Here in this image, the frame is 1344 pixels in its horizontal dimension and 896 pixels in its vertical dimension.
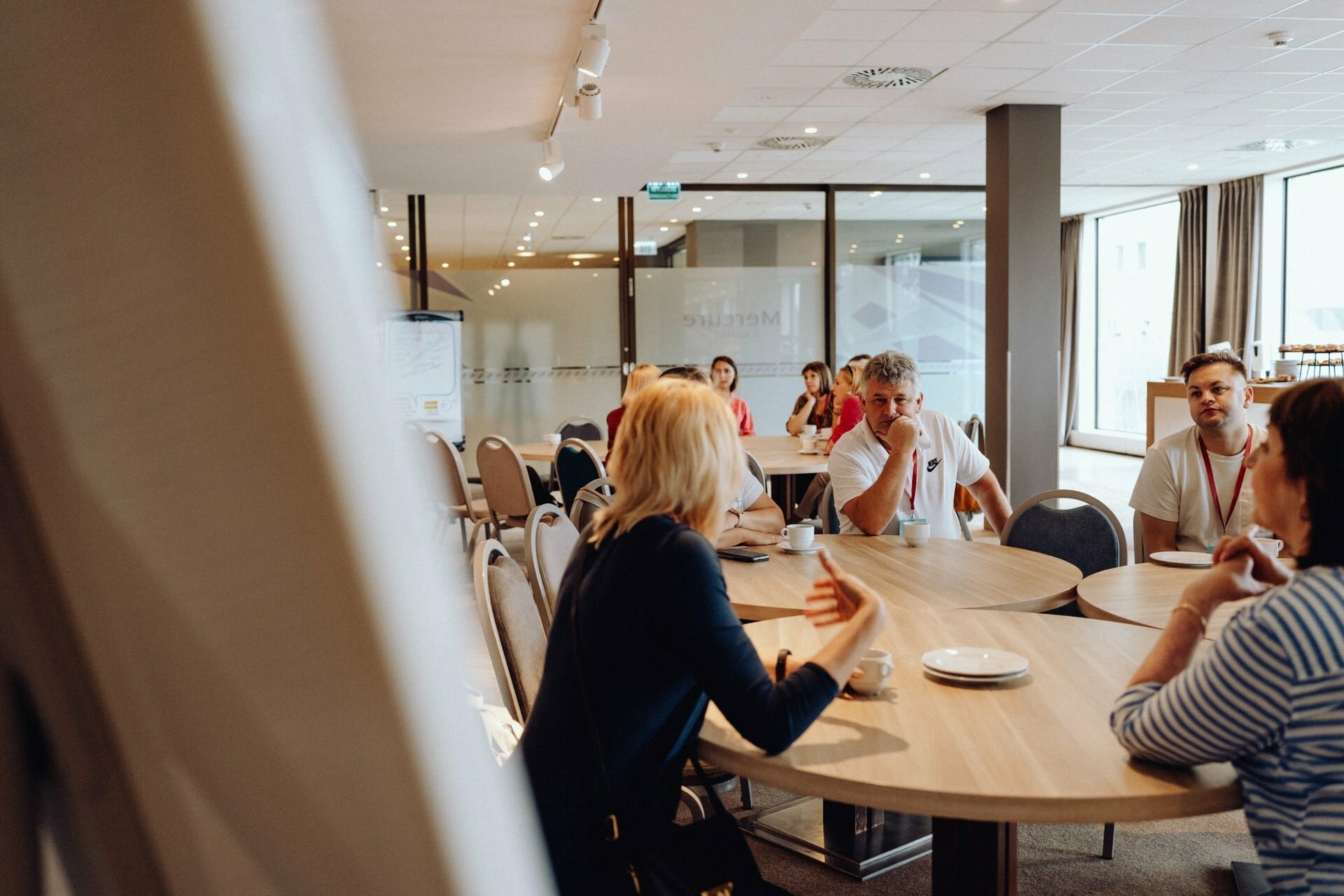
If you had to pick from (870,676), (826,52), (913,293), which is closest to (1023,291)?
(826,52)

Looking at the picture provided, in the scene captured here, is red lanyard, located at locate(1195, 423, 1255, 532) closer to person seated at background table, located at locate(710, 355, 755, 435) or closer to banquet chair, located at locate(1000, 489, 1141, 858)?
banquet chair, located at locate(1000, 489, 1141, 858)

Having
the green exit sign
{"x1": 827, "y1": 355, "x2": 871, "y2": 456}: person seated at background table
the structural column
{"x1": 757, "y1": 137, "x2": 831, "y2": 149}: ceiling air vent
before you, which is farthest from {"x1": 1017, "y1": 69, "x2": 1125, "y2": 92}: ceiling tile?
the green exit sign

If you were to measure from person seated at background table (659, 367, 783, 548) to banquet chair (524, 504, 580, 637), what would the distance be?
496 mm

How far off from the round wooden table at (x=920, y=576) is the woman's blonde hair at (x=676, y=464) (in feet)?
2.18

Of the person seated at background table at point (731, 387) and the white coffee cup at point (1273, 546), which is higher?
the person seated at background table at point (731, 387)

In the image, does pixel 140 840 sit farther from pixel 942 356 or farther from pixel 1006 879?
pixel 942 356

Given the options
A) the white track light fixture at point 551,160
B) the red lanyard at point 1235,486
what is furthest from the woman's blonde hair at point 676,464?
the white track light fixture at point 551,160

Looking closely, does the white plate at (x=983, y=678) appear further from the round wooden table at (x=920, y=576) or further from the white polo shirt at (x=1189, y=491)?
the white polo shirt at (x=1189, y=491)

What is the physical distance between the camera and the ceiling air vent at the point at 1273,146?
336 inches

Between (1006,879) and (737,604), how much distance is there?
2.70ft

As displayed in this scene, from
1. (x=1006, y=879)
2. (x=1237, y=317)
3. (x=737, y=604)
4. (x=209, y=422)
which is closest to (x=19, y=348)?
(x=209, y=422)

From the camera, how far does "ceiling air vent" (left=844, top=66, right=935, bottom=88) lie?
5902 mm

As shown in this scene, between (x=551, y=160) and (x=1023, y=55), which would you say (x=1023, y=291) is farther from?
(x=551, y=160)

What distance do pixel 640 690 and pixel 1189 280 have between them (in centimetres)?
1183
